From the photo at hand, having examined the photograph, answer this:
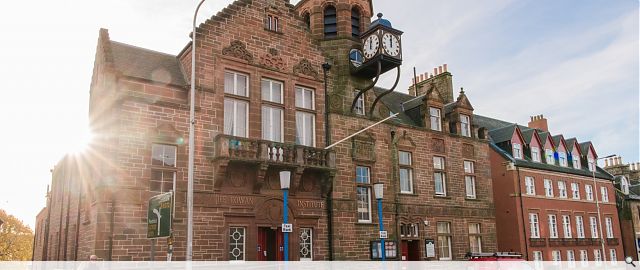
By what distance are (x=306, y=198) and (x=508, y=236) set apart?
17.8 meters

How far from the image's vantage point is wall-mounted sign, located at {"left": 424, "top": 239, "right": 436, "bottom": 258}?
94.3 ft

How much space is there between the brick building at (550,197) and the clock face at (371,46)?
14778 millimetres

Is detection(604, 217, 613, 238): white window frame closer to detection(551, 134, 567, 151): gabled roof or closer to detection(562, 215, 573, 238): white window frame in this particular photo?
detection(562, 215, 573, 238): white window frame

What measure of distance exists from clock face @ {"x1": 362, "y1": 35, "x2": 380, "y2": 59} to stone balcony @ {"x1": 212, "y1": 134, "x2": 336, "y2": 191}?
618 cm

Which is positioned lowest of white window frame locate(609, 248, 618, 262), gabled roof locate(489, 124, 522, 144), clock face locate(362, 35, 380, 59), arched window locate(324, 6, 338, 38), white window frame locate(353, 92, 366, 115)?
white window frame locate(609, 248, 618, 262)

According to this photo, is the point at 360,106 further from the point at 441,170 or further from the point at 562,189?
the point at 562,189

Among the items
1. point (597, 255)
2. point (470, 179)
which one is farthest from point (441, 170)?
point (597, 255)

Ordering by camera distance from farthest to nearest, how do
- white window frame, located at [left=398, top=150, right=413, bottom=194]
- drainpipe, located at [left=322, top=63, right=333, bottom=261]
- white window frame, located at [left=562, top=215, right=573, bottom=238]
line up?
white window frame, located at [left=562, top=215, right=573, bottom=238], white window frame, located at [left=398, top=150, right=413, bottom=194], drainpipe, located at [left=322, top=63, right=333, bottom=261]

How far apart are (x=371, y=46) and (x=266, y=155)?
8957mm

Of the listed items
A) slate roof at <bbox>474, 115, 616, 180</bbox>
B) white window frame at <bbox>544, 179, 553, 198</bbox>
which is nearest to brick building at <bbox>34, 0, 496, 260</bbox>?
slate roof at <bbox>474, 115, 616, 180</bbox>

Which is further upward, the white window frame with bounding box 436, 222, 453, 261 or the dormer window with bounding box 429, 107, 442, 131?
the dormer window with bounding box 429, 107, 442, 131

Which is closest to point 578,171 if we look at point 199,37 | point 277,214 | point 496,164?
point 496,164

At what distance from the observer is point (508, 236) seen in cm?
3591

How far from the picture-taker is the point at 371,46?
90.6ft
